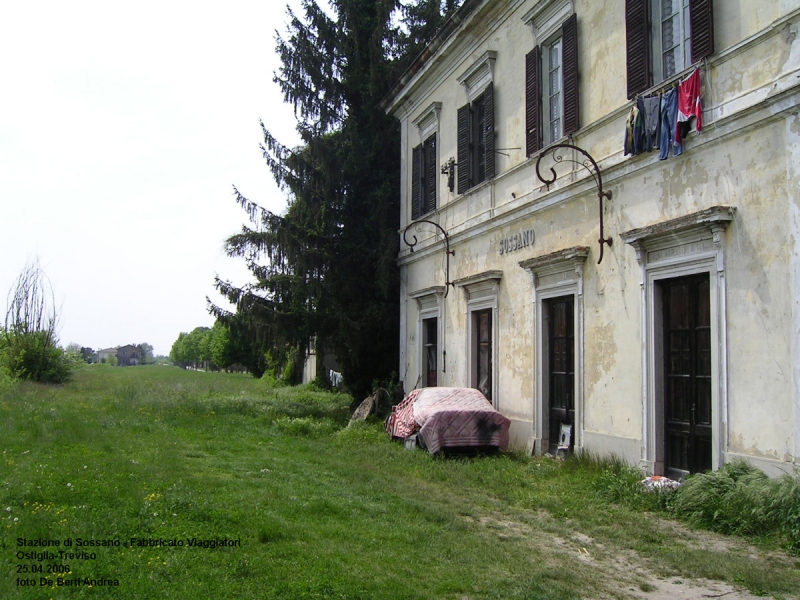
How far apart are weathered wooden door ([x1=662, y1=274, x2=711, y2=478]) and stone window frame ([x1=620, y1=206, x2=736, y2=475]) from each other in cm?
10

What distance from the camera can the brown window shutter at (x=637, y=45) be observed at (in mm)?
8977

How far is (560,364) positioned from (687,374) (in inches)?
117

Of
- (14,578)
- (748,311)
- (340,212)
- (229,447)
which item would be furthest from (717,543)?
(340,212)

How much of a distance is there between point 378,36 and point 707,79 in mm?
12797

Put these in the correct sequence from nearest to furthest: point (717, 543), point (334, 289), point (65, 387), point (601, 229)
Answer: point (717, 543), point (601, 229), point (334, 289), point (65, 387)

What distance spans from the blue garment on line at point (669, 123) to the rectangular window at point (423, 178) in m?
8.18

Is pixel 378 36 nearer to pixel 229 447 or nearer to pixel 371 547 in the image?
pixel 229 447

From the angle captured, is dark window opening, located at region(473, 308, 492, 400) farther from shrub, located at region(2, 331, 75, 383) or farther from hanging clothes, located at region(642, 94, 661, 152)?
shrub, located at region(2, 331, 75, 383)

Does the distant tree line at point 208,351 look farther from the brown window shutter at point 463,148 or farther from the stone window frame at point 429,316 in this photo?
the brown window shutter at point 463,148

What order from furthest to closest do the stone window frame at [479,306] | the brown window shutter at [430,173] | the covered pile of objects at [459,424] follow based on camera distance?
1. the brown window shutter at [430,173]
2. the stone window frame at [479,306]
3. the covered pile of objects at [459,424]

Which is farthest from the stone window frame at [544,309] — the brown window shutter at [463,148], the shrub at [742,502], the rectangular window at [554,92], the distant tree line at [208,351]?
the distant tree line at [208,351]

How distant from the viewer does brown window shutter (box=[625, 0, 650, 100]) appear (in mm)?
8977

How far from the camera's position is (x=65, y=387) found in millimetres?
26562

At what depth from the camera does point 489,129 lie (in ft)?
43.9
